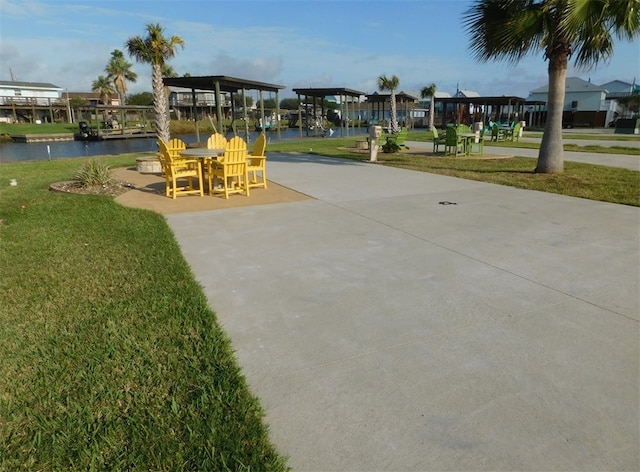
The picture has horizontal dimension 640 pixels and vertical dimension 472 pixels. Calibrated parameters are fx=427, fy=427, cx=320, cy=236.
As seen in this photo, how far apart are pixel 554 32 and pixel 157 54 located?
10.1 metres

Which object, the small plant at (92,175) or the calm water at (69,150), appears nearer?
the small plant at (92,175)

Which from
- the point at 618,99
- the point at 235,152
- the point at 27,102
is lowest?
the point at 235,152

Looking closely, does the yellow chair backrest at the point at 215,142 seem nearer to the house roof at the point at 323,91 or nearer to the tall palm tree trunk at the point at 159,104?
the tall palm tree trunk at the point at 159,104

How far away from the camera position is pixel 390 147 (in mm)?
15836

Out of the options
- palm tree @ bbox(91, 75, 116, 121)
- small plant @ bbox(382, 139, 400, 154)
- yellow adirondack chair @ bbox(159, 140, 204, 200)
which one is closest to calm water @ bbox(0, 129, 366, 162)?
small plant @ bbox(382, 139, 400, 154)

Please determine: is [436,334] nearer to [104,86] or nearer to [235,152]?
[235,152]

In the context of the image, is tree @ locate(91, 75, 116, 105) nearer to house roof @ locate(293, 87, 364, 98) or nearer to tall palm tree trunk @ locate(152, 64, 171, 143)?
house roof @ locate(293, 87, 364, 98)

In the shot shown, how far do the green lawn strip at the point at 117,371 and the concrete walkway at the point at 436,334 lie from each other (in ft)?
0.64

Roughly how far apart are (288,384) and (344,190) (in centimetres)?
592

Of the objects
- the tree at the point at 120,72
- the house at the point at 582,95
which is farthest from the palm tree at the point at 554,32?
the tree at the point at 120,72

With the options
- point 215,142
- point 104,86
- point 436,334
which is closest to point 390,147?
point 215,142

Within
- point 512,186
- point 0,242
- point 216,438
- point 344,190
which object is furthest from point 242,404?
point 512,186

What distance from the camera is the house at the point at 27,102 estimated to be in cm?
5844

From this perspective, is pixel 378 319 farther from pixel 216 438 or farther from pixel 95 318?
pixel 95 318
